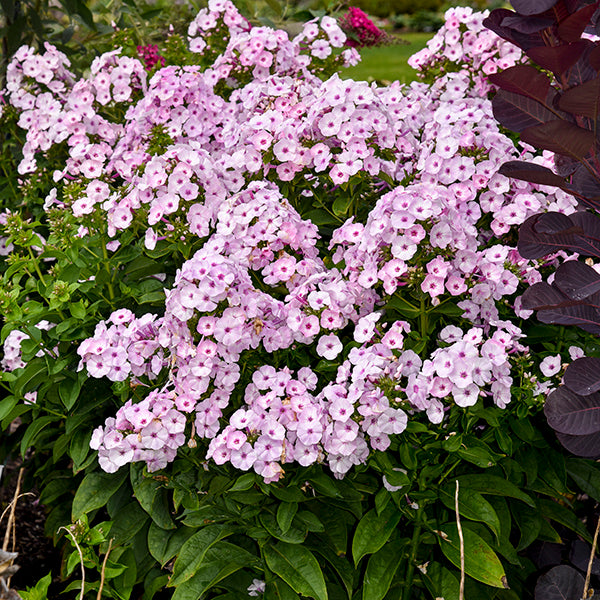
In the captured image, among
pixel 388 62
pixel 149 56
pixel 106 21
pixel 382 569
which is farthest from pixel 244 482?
pixel 388 62

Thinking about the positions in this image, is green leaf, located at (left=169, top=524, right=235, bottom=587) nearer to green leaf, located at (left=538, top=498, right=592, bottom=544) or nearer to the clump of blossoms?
the clump of blossoms

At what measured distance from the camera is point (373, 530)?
2104 millimetres

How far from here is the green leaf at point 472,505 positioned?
2.05 meters

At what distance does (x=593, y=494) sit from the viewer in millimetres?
2354

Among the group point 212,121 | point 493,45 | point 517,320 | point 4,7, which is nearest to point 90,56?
point 4,7

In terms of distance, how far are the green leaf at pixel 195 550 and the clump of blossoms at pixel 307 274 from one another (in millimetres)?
224

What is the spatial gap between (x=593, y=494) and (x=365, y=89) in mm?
1344

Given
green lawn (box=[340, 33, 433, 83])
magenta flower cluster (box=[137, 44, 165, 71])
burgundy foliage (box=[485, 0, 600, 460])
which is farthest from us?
green lawn (box=[340, 33, 433, 83])

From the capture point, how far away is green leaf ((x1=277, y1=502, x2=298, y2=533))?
6.50 feet

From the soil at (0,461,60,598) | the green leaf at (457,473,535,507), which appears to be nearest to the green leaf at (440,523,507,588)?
the green leaf at (457,473,535,507)

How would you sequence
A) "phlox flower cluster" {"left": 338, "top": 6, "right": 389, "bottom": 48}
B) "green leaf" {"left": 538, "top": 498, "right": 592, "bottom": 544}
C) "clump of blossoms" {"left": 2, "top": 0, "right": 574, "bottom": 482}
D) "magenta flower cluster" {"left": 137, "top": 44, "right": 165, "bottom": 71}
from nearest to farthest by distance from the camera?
"clump of blossoms" {"left": 2, "top": 0, "right": 574, "bottom": 482} → "green leaf" {"left": 538, "top": 498, "right": 592, "bottom": 544} → "magenta flower cluster" {"left": 137, "top": 44, "right": 165, "bottom": 71} → "phlox flower cluster" {"left": 338, "top": 6, "right": 389, "bottom": 48}

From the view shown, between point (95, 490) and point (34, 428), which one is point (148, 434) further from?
point (34, 428)

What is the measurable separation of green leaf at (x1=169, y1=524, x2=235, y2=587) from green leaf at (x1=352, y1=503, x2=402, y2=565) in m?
0.33

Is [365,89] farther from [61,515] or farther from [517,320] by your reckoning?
[61,515]
